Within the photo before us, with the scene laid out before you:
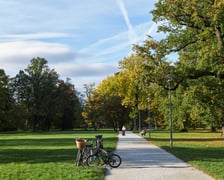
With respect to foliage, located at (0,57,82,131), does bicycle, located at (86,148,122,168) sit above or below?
below

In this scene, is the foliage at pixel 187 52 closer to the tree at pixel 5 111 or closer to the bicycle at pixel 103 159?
the bicycle at pixel 103 159

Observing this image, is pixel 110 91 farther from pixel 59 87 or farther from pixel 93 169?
pixel 93 169

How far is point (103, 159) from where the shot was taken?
16.9 meters

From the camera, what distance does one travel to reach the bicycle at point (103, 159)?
55.0 feet

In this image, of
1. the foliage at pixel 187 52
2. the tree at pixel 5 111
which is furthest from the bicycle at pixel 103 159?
the tree at pixel 5 111

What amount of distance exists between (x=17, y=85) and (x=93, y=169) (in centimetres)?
9840

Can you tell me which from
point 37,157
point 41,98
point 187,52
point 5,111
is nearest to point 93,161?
point 37,157

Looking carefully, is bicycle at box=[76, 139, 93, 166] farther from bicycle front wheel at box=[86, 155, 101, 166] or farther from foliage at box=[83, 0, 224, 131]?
foliage at box=[83, 0, 224, 131]

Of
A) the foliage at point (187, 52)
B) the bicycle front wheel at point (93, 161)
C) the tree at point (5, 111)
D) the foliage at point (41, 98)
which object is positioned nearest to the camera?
the bicycle front wheel at point (93, 161)

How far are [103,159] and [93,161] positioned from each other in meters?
0.44

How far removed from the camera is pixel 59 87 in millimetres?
112688

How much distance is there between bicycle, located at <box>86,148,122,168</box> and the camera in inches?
660

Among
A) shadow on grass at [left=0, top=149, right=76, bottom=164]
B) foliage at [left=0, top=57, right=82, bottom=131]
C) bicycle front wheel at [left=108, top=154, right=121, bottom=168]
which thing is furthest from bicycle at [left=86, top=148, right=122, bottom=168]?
foliage at [left=0, top=57, right=82, bottom=131]

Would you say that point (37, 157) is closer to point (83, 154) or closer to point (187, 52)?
point (83, 154)
